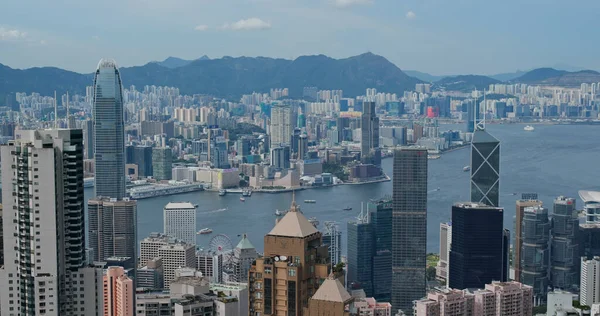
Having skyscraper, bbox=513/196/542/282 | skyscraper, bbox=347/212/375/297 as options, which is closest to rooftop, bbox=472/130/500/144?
skyscraper, bbox=513/196/542/282

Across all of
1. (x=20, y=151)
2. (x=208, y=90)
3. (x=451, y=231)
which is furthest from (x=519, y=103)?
(x=20, y=151)

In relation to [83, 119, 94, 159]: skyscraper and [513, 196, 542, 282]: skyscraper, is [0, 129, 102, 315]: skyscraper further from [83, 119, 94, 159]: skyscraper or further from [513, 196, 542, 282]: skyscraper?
[83, 119, 94, 159]: skyscraper

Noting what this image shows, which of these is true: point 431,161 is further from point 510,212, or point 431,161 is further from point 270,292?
point 270,292

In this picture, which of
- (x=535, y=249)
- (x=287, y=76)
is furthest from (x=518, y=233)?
(x=287, y=76)

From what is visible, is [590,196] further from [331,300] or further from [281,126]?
[281,126]

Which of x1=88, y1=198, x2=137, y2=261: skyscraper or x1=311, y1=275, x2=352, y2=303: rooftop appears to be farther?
x1=88, y1=198, x2=137, y2=261: skyscraper

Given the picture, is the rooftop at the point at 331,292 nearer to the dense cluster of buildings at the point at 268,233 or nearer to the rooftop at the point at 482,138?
the dense cluster of buildings at the point at 268,233

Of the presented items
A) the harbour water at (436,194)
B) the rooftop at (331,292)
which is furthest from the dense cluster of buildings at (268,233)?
the harbour water at (436,194)
